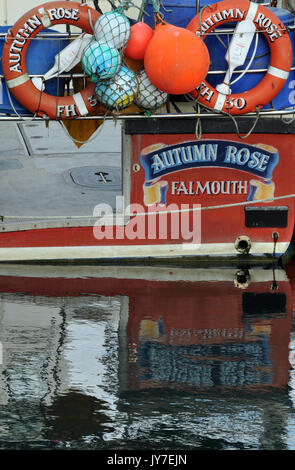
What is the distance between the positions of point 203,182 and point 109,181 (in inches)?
138

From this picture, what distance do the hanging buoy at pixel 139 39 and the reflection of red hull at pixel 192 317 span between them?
10.4 ft

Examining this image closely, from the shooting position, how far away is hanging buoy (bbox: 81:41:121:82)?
1174 centimetres

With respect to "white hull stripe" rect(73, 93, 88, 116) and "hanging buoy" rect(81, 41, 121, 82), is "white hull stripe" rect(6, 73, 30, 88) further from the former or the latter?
"hanging buoy" rect(81, 41, 121, 82)

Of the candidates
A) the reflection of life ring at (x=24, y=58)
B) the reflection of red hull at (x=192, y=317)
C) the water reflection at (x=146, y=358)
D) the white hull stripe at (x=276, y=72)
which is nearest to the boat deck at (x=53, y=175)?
the reflection of life ring at (x=24, y=58)

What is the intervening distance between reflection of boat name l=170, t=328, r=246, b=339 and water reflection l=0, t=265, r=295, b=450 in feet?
0.04

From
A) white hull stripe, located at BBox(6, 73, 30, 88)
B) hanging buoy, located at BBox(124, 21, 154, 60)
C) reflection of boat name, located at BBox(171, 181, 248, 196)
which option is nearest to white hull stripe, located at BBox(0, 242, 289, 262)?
reflection of boat name, located at BBox(171, 181, 248, 196)

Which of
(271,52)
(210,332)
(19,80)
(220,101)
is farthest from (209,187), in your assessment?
(19,80)

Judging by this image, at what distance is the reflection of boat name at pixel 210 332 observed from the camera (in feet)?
36.1

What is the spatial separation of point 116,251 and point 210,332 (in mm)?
3011

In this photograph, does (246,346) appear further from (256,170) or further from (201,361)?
(256,170)

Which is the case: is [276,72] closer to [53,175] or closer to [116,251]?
[116,251]

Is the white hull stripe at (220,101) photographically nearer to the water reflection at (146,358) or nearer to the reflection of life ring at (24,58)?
the reflection of life ring at (24,58)

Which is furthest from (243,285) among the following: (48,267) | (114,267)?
(48,267)

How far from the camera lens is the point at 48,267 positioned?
540 inches
